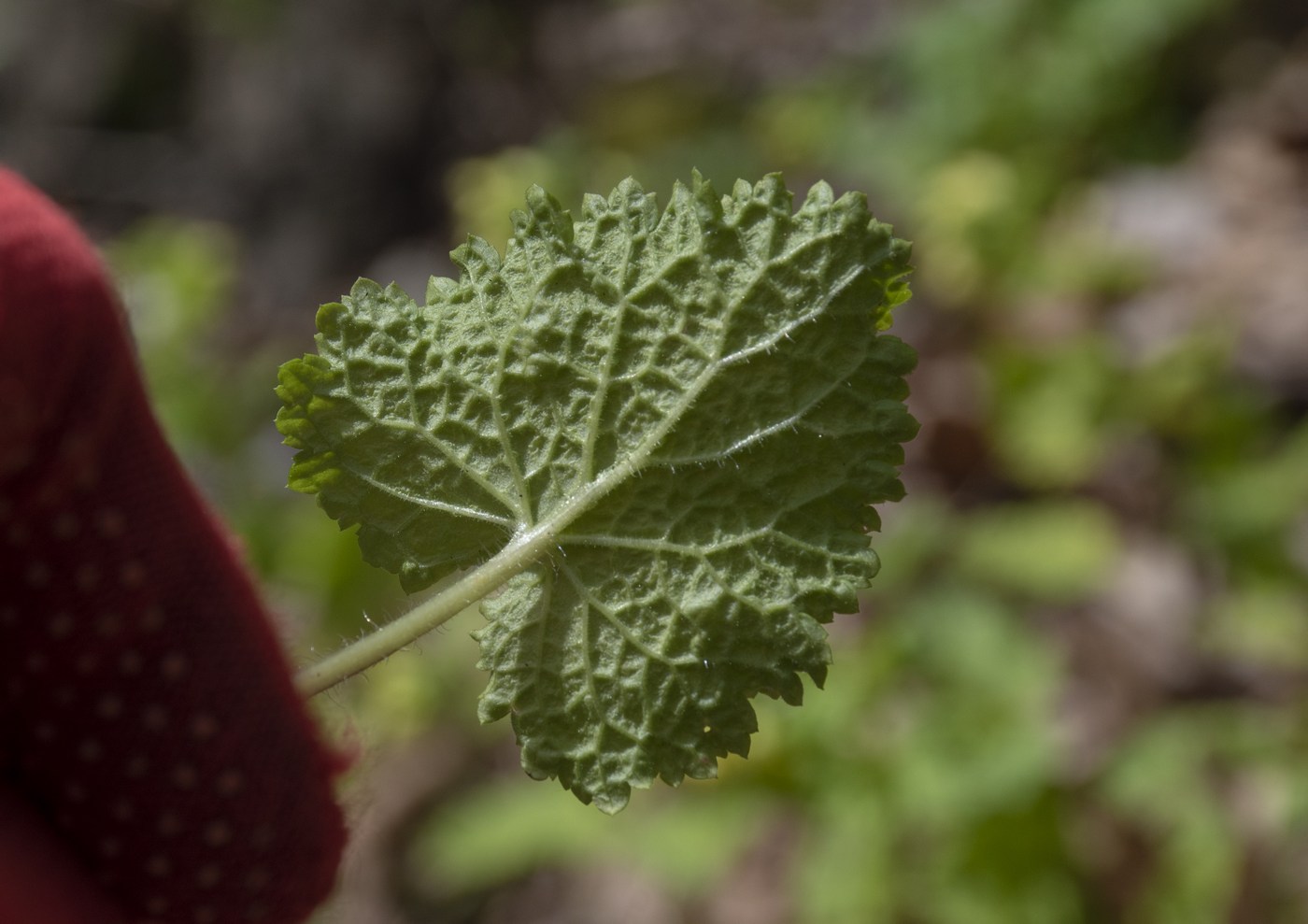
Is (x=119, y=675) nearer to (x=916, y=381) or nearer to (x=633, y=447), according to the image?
(x=633, y=447)

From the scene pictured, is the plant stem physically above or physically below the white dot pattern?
above

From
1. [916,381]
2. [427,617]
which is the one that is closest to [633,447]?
[427,617]

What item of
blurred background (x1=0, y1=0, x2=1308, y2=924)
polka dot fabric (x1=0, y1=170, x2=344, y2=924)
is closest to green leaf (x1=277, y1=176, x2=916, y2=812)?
polka dot fabric (x1=0, y1=170, x2=344, y2=924)

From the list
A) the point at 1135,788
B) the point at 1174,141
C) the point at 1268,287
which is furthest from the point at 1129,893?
the point at 1174,141

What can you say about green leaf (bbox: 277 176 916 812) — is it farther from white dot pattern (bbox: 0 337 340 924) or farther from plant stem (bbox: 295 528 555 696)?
white dot pattern (bbox: 0 337 340 924)

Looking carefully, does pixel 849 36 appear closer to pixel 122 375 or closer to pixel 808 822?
pixel 808 822

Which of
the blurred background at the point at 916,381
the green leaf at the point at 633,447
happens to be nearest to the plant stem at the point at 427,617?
the green leaf at the point at 633,447

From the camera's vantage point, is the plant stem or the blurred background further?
the blurred background
